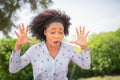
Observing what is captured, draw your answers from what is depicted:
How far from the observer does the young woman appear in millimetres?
3578

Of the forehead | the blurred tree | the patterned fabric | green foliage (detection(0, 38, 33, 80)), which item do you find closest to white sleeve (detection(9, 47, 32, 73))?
the patterned fabric

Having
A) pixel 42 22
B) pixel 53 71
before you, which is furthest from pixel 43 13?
pixel 53 71

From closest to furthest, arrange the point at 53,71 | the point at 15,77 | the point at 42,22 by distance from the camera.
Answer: the point at 53,71 → the point at 42,22 → the point at 15,77

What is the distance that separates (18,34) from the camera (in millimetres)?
3631

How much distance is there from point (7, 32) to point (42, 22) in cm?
1025

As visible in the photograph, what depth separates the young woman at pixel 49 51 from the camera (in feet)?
11.7

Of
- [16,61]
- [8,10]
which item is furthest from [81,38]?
[8,10]

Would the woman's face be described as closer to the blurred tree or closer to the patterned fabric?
the patterned fabric

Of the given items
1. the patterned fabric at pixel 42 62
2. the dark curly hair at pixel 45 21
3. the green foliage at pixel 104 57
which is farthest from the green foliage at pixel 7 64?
the patterned fabric at pixel 42 62

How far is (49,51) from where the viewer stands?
3.71 metres

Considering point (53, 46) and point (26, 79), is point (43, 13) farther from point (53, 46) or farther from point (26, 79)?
point (26, 79)

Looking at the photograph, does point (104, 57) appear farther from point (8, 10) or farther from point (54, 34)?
point (54, 34)

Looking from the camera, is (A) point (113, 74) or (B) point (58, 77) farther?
(A) point (113, 74)

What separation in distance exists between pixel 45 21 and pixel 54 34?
0.29 meters
